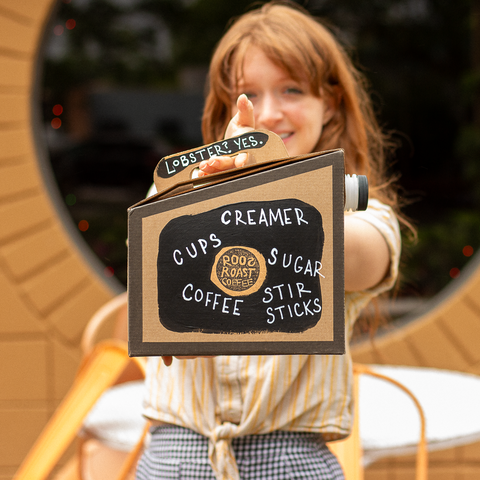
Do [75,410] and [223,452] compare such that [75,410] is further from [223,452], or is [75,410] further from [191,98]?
[191,98]

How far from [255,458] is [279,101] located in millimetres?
457

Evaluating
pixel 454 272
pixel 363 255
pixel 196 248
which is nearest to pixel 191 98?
pixel 454 272

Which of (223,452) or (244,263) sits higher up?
(244,263)

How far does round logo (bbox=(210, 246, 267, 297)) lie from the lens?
45 cm

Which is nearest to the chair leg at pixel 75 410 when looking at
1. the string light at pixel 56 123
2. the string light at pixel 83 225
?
the string light at pixel 83 225

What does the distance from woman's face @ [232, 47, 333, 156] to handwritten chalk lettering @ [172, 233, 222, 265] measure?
272 mm

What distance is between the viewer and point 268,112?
2.19ft

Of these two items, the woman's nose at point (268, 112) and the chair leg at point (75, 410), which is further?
the chair leg at point (75, 410)

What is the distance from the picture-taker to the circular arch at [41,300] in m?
1.78

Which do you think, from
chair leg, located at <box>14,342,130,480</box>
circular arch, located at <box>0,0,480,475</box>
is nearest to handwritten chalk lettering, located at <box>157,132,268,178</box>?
chair leg, located at <box>14,342,130,480</box>

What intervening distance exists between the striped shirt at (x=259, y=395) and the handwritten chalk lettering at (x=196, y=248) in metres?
0.23

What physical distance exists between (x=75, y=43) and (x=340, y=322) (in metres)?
1.80

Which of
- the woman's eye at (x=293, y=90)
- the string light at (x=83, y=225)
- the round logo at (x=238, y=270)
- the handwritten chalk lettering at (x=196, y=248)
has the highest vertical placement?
the string light at (x=83, y=225)

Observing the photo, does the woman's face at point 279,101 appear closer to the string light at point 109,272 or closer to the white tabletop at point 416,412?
the white tabletop at point 416,412
